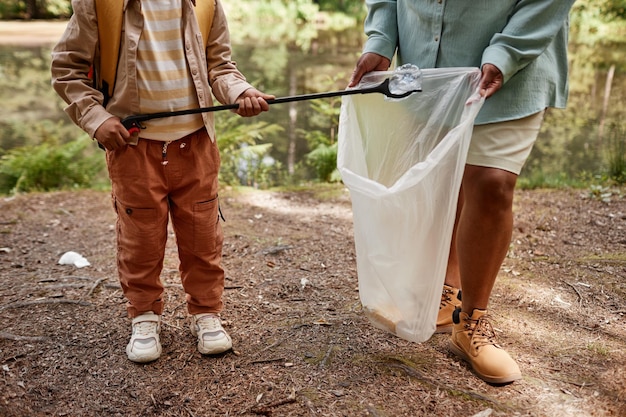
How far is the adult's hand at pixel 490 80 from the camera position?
1869mm

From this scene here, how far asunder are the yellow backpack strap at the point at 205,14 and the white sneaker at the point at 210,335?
116cm

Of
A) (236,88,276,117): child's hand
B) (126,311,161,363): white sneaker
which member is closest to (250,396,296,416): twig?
(126,311,161,363): white sneaker

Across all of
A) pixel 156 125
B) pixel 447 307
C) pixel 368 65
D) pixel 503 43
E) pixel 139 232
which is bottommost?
pixel 447 307

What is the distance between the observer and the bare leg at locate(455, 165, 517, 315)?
1980 mm

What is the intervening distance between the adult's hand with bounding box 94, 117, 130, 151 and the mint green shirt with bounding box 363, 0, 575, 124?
3.85ft

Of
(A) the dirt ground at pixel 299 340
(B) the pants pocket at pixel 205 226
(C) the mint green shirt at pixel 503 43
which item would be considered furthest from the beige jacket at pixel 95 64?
(A) the dirt ground at pixel 299 340

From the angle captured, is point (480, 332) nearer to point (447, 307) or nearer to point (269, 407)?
point (447, 307)

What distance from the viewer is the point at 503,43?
1.88 m

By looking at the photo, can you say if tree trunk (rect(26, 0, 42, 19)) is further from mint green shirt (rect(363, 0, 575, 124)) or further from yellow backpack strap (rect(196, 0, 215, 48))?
mint green shirt (rect(363, 0, 575, 124))

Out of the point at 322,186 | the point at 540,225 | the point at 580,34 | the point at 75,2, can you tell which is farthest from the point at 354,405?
the point at 580,34

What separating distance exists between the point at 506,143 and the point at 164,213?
52.8 inches

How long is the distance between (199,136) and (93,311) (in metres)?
1.10

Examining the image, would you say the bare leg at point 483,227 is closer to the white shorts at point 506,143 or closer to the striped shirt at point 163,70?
the white shorts at point 506,143

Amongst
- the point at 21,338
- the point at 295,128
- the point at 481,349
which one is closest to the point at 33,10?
the point at 295,128
